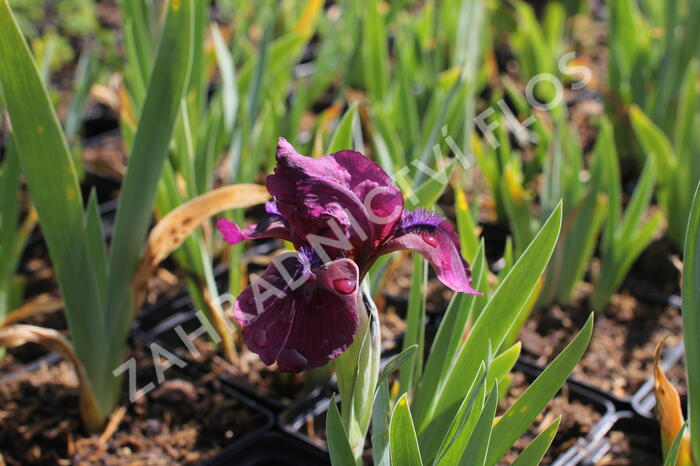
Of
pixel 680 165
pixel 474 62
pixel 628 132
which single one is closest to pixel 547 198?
pixel 680 165

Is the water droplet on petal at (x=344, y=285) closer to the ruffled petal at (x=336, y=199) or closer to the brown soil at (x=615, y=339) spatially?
the ruffled petal at (x=336, y=199)

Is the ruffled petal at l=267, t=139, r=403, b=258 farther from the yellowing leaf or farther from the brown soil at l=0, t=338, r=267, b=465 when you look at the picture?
the brown soil at l=0, t=338, r=267, b=465

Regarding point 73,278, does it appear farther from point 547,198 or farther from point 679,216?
point 679,216

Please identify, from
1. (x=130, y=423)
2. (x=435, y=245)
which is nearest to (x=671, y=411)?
(x=435, y=245)

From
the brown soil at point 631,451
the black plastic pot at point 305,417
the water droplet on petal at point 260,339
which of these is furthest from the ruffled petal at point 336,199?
the brown soil at point 631,451

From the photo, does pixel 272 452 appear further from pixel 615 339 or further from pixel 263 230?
pixel 615 339

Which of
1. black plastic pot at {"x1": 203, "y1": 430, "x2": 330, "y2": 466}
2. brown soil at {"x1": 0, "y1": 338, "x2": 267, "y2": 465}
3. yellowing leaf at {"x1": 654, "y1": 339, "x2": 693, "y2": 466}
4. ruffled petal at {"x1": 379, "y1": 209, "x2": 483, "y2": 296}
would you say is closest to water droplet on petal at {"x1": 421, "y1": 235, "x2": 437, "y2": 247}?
ruffled petal at {"x1": 379, "y1": 209, "x2": 483, "y2": 296}
